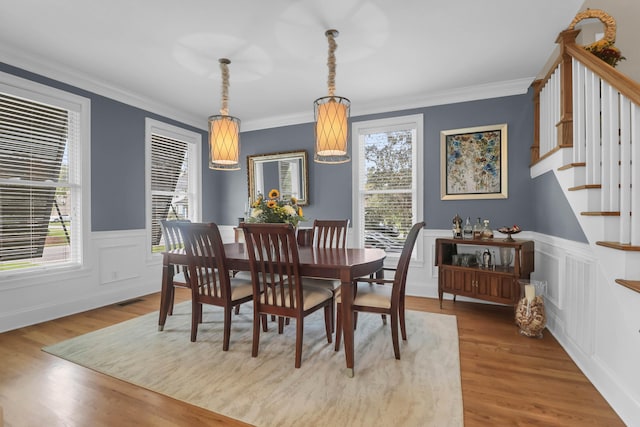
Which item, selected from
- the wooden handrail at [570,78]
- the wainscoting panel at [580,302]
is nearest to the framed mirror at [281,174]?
the wooden handrail at [570,78]

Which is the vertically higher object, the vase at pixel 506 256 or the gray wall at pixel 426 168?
the gray wall at pixel 426 168

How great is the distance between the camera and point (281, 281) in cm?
222

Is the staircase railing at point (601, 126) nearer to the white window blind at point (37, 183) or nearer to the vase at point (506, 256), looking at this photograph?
the vase at point (506, 256)

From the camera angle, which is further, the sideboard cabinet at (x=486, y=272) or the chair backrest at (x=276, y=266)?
the sideboard cabinet at (x=486, y=272)

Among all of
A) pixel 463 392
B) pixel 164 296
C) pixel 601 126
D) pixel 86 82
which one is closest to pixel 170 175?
pixel 86 82

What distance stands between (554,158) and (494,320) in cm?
167

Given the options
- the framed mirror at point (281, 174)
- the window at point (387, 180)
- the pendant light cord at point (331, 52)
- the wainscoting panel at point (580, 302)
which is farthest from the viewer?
the framed mirror at point (281, 174)

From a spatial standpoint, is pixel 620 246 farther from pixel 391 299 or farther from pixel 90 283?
pixel 90 283

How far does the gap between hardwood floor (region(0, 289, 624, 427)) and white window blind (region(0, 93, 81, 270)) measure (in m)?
0.85

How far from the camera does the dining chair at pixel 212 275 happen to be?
8.12 feet

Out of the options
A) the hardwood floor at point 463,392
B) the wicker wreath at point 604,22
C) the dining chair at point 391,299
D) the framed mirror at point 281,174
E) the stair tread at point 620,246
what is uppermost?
the wicker wreath at point 604,22

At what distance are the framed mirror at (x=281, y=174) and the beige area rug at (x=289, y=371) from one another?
7.58ft

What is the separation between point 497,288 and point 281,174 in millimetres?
3332

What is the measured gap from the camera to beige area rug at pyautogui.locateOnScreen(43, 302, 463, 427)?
1761 millimetres
